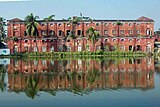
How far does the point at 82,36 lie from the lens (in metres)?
59.2

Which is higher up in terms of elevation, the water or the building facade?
the building facade

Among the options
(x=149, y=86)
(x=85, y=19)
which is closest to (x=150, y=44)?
(x=85, y=19)

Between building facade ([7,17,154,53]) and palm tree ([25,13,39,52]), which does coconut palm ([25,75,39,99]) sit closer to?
palm tree ([25,13,39,52])

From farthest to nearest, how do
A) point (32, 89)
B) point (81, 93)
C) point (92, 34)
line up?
point (92, 34)
point (32, 89)
point (81, 93)

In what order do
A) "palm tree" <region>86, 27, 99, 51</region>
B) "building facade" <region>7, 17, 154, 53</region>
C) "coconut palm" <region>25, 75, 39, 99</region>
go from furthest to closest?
"building facade" <region>7, 17, 154, 53</region>
"palm tree" <region>86, 27, 99, 51</region>
"coconut palm" <region>25, 75, 39, 99</region>

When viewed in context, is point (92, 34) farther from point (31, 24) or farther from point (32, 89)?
point (32, 89)

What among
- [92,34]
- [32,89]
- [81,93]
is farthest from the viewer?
[92,34]

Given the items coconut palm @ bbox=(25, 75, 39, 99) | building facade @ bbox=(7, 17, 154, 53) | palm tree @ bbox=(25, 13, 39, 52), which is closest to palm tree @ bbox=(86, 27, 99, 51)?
building facade @ bbox=(7, 17, 154, 53)

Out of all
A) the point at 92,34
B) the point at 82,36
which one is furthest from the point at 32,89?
the point at 82,36

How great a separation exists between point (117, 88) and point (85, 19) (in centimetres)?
4484

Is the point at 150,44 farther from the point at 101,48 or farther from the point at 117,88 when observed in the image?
the point at 117,88

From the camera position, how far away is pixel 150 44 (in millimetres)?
59938

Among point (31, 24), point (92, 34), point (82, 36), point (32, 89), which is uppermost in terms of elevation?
point (31, 24)

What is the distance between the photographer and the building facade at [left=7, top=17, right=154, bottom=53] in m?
59.1
